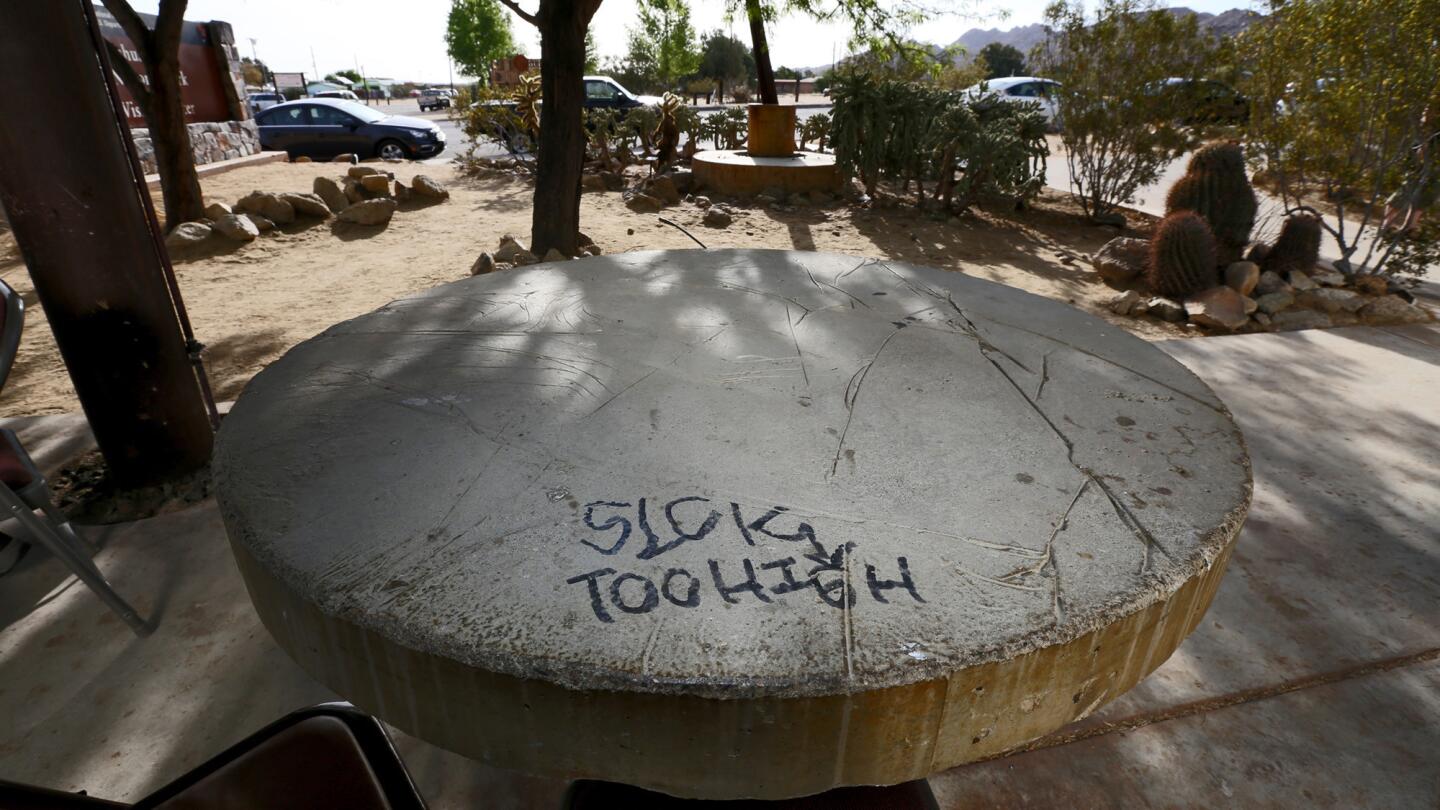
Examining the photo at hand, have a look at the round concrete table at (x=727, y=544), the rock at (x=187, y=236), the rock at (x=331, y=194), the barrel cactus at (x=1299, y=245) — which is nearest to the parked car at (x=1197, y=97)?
the barrel cactus at (x=1299, y=245)

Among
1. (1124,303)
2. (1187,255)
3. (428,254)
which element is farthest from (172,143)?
(1187,255)

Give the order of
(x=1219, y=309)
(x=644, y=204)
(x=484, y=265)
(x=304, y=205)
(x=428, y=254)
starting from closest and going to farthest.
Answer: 1. (x=1219, y=309)
2. (x=484, y=265)
3. (x=428, y=254)
4. (x=304, y=205)
5. (x=644, y=204)

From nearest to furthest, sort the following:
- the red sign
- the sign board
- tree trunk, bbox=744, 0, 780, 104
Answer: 1. tree trunk, bbox=744, 0, 780, 104
2. the red sign
3. the sign board

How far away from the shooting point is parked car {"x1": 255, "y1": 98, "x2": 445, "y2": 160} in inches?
460

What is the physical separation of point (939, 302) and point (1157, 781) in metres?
1.38

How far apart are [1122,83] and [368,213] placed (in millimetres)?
7639

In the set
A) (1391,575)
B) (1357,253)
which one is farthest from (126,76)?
→ (1357,253)

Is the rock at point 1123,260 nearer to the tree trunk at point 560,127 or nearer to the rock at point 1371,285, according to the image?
the rock at point 1371,285

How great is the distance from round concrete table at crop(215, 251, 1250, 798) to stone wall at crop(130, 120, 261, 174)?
9868 mm

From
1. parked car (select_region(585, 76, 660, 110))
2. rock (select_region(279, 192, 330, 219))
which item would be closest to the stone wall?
rock (select_region(279, 192, 330, 219))

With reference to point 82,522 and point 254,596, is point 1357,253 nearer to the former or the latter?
point 254,596

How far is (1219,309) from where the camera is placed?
15.7 ft

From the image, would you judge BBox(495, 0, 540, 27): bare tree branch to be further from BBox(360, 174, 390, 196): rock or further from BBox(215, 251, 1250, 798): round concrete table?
BBox(215, 251, 1250, 798): round concrete table

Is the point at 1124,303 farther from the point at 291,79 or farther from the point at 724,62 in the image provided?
the point at 291,79
